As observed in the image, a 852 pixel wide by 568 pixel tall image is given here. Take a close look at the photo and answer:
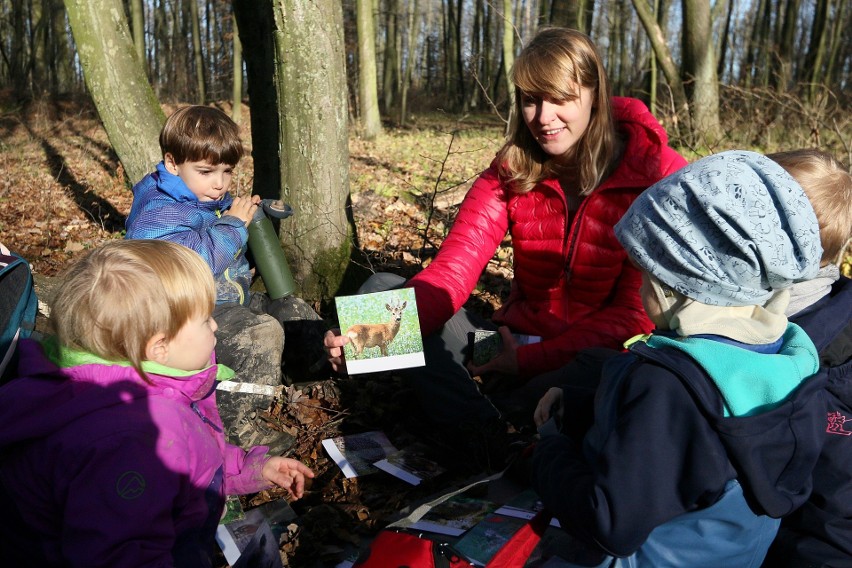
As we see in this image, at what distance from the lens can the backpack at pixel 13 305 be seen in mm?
2201

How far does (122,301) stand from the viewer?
5.98ft

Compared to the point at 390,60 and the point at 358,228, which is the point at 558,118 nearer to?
the point at 358,228

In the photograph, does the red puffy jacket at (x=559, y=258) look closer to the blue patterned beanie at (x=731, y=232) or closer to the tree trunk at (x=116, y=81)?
the blue patterned beanie at (x=731, y=232)

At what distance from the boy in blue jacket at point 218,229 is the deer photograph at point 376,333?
2.28 ft

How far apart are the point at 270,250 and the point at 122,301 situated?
2285mm

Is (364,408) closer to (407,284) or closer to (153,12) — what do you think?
(407,284)

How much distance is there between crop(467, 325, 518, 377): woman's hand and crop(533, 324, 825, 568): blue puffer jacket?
4.84 ft

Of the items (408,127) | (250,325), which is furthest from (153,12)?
(250,325)

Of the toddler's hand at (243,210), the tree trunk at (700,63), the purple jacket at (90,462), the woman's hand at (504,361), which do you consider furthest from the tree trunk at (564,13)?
the purple jacket at (90,462)

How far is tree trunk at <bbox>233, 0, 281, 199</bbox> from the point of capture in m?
4.83

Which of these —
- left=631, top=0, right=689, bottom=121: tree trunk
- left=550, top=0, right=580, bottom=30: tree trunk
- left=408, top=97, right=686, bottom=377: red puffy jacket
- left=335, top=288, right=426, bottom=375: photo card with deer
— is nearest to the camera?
left=335, top=288, right=426, bottom=375: photo card with deer

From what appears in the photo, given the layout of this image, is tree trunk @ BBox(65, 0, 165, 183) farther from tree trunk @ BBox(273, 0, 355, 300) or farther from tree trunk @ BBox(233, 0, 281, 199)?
tree trunk @ BBox(273, 0, 355, 300)

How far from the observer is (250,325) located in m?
3.58

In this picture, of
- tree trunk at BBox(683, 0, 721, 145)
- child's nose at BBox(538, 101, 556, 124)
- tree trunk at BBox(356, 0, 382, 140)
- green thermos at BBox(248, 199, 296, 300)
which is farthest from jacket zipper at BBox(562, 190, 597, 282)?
tree trunk at BBox(356, 0, 382, 140)
